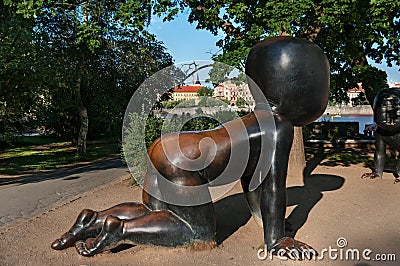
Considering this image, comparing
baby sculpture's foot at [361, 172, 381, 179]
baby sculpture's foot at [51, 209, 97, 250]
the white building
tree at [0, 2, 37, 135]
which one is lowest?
baby sculpture's foot at [361, 172, 381, 179]

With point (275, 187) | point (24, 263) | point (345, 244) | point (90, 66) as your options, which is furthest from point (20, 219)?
point (90, 66)

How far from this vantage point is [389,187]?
8352mm

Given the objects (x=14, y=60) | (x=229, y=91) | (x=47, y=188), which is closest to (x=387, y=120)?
(x=229, y=91)

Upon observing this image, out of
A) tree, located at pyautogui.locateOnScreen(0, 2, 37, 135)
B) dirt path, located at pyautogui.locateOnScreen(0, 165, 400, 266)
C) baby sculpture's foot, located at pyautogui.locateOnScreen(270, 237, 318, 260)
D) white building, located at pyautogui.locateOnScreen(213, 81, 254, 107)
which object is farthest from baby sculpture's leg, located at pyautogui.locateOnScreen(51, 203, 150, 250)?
tree, located at pyautogui.locateOnScreen(0, 2, 37, 135)

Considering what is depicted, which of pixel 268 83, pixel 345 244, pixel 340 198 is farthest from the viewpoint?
pixel 340 198

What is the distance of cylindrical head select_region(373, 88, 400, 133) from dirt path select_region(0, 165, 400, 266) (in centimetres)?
125

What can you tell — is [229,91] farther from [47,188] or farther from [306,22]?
[47,188]

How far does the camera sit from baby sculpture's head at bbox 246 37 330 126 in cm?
439

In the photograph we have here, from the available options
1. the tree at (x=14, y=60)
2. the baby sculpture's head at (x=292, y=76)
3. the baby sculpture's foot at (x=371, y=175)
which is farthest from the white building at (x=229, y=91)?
the tree at (x=14, y=60)

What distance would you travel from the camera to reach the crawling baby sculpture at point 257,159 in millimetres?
4309

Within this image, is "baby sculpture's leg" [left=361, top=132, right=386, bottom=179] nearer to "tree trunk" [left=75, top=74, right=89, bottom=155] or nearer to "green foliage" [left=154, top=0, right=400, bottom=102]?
"green foliage" [left=154, top=0, right=400, bottom=102]

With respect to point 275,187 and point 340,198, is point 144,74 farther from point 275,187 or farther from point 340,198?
point 275,187

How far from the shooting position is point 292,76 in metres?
4.39

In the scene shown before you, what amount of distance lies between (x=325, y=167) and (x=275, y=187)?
7.89m
